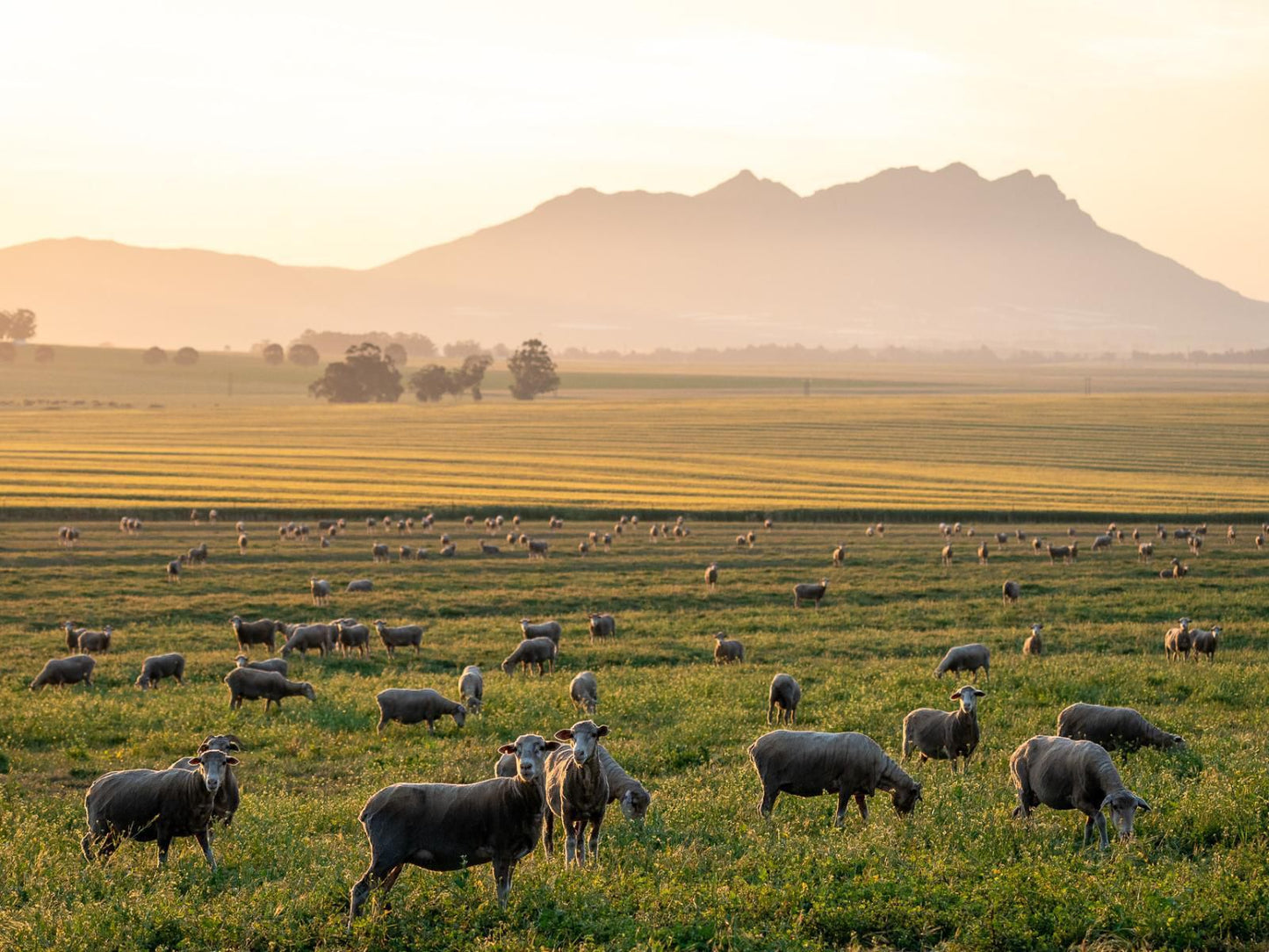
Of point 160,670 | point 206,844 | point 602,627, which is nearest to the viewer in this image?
point 206,844

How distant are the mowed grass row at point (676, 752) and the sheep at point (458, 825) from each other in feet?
1.08

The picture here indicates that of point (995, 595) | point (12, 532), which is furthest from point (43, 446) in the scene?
point (995, 595)

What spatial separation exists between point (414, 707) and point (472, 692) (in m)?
1.76

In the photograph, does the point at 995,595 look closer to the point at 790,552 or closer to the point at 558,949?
the point at 790,552

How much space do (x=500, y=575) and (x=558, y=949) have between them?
1374 inches

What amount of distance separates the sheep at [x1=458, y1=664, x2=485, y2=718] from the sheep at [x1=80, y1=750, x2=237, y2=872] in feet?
31.1

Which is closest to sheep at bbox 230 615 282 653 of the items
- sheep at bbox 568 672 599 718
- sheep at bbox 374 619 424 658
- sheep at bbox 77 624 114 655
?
sheep at bbox 374 619 424 658

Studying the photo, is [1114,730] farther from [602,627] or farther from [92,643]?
[92,643]

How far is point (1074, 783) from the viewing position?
14586 mm

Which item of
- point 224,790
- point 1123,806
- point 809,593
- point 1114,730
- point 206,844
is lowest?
point 809,593

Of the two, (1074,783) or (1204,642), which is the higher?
(1074,783)

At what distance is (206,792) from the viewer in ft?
46.6

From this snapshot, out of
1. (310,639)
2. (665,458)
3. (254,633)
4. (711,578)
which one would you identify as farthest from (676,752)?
(665,458)

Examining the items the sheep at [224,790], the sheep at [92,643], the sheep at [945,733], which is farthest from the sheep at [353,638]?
the sheep at [945,733]
